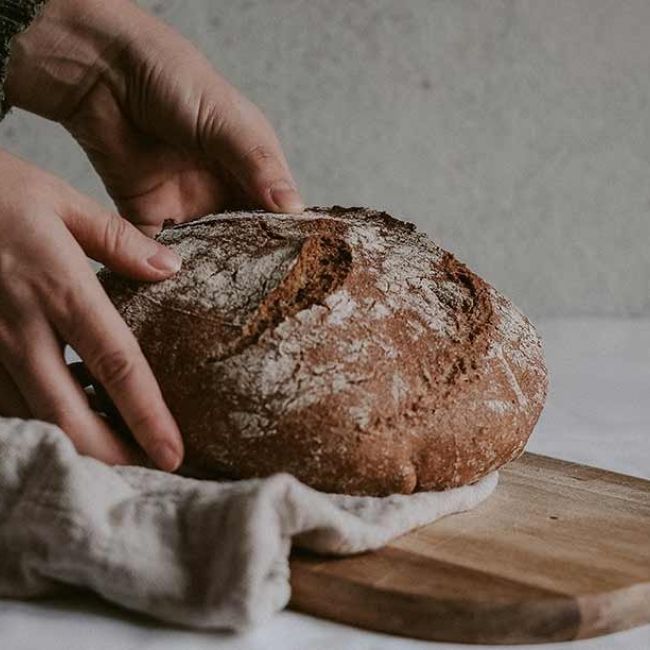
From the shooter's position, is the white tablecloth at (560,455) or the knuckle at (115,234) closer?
the white tablecloth at (560,455)

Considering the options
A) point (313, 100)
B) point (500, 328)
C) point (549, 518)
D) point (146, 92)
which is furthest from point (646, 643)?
point (313, 100)

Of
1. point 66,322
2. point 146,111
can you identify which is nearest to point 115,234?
point 66,322

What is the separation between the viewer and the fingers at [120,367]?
1439 mm

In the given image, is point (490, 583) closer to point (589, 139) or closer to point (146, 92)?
point (146, 92)

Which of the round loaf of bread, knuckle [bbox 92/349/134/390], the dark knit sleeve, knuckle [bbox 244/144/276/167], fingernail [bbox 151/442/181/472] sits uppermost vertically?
the dark knit sleeve

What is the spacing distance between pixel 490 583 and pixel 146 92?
1126mm

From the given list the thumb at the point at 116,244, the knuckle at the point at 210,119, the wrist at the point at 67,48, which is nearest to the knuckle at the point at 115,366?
the thumb at the point at 116,244

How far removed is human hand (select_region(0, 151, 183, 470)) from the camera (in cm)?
144

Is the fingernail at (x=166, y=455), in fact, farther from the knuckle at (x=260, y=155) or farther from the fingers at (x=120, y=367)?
the knuckle at (x=260, y=155)

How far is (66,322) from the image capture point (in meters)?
1.46

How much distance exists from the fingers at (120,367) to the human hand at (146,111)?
0.45 meters

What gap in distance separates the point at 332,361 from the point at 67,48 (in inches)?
37.5

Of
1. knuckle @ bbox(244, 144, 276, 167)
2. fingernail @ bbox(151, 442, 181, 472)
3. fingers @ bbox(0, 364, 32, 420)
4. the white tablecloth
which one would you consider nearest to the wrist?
knuckle @ bbox(244, 144, 276, 167)

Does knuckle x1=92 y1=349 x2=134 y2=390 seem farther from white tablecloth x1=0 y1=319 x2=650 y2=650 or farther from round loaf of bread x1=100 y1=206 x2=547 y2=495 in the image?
white tablecloth x1=0 y1=319 x2=650 y2=650
